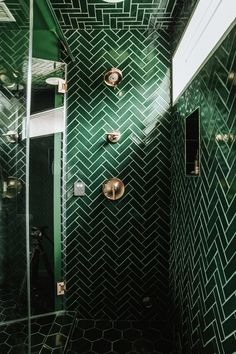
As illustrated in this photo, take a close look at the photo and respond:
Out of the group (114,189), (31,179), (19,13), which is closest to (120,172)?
(114,189)

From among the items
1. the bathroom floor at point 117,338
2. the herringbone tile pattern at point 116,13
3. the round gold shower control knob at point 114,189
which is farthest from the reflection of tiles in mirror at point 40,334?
the herringbone tile pattern at point 116,13

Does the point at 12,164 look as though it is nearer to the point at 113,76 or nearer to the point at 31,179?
the point at 31,179

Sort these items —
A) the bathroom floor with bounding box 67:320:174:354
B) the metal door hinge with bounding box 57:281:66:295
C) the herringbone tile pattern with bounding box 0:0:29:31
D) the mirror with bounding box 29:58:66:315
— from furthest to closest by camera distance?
the metal door hinge with bounding box 57:281:66:295
the mirror with bounding box 29:58:66:315
the bathroom floor with bounding box 67:320:174:354
the herringbone tile pattern with bounding box 0:0:29:31

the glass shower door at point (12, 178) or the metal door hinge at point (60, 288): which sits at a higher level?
the glass shower door at point (12, 178)

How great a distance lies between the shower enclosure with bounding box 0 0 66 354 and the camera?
109 inches

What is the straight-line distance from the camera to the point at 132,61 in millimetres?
3785

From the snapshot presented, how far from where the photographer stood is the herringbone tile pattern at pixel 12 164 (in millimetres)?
2762

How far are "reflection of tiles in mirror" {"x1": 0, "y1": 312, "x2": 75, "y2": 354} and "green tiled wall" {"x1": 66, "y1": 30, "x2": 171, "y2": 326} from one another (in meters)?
0.31

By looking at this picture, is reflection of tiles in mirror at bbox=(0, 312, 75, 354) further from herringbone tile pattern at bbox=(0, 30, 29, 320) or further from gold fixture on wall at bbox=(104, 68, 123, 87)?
gold fixture on wall at bbox=(104, 68, 123, 87)

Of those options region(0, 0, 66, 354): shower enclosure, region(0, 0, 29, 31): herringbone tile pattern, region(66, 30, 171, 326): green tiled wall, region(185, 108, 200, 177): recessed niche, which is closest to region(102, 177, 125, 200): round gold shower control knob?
region(66, 30, 171, 326): green tiled wall

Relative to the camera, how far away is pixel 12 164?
330 cm

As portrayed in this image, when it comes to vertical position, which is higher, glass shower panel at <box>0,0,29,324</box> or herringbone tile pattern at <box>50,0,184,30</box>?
herringbone tile pattern at <box>50,0,184,30</box>

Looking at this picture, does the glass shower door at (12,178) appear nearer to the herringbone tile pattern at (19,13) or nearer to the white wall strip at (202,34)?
the herringbone tile pattern at (19,13)

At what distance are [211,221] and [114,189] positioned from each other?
1878 mm
